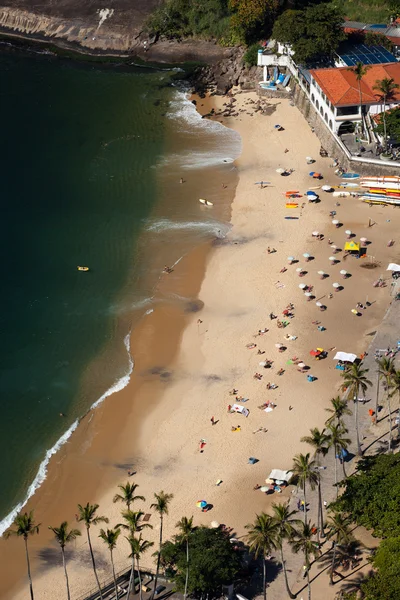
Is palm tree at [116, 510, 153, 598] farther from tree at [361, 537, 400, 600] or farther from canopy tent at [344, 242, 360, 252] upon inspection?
canopy tent at [344, 242, 360, 252]

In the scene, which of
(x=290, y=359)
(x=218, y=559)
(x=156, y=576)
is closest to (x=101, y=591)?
(x=156, y=576)

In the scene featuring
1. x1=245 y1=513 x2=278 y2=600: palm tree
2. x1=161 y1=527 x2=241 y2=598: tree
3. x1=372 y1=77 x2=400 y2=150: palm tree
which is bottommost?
x1=161 y1=527 x2=241 y2=598: tree

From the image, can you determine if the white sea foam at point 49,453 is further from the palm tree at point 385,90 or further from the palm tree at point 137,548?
the palm tree at point 385,90

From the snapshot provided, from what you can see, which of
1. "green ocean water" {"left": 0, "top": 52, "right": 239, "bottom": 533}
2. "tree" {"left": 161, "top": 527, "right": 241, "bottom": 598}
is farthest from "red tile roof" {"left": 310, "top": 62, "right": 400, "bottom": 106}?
"tree" {"left": 161, "top": 527, "right": 241, "bottom": 598}

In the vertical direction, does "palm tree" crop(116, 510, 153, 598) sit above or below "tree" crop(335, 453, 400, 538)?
below

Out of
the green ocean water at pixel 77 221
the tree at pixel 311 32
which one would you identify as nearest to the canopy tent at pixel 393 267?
the green ocean water at pixel 77 221

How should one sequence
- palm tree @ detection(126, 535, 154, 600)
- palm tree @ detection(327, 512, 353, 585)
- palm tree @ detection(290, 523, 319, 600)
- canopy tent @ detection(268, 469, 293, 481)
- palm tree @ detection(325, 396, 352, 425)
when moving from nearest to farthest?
palm tree @ detection(126, 535, 154, 600)
palm tree @ detection(290, 523, 319, 600)
palm tree @ detection(327, 512, 353, 585)
palm tree @ detection(325, 396, 352, 425)
canopy tent @ detection(268, 469, 293, 481)

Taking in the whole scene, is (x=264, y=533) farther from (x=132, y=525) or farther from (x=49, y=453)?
(x=49, y=453)
